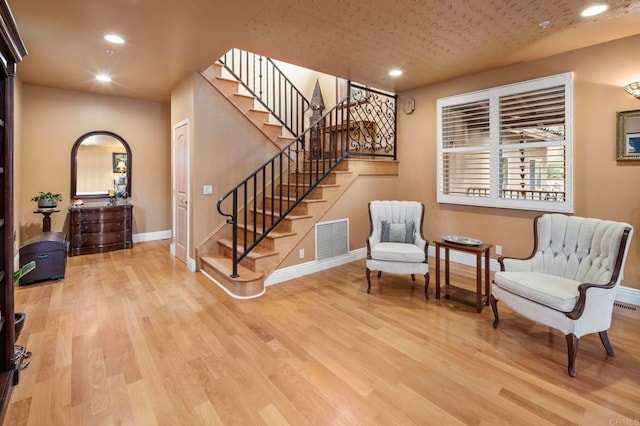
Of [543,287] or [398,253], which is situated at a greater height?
[398,253]

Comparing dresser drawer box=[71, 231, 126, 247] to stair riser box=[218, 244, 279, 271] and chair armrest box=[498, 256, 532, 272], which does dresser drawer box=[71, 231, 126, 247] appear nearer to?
stair riser box=[218, 244, 279, 271]

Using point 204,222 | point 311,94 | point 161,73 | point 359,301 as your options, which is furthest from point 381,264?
point 311,94

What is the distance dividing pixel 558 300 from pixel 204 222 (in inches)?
162

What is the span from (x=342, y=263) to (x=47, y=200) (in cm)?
468

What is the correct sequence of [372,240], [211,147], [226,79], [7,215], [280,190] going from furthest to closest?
[226,79], [211,147], [280,190], [372,240], [7,215]

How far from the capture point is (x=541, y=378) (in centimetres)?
213

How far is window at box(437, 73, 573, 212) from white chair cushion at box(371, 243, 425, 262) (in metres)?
1.61

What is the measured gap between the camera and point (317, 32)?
128 inches

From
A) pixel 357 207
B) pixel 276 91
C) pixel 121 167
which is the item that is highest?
pixel 276 91

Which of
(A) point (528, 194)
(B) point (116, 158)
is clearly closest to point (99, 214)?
(B) point (116, 158)

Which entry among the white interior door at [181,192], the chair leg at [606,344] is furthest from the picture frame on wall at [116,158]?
the chair leg at [606,344]

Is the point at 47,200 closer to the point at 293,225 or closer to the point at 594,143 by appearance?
the point at 293,225

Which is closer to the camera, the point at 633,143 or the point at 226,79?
the point at 633,143

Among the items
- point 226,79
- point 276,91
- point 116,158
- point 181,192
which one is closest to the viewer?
point 226,79
